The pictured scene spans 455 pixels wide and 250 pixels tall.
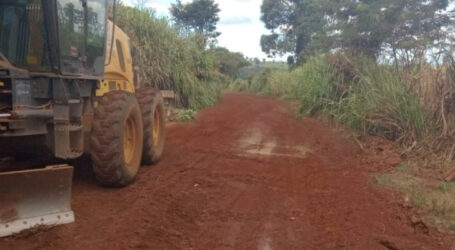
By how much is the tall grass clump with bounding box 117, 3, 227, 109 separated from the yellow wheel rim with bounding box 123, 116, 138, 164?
22.8 ft

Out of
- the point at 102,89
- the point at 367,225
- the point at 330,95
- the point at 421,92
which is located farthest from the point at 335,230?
the point at 330,95

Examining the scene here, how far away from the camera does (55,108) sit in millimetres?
4754

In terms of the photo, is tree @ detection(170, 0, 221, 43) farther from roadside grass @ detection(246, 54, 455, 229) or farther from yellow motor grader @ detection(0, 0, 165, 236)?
yellow motor grader @ detection(0, 0, 165, 236)

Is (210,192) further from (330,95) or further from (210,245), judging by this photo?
(330,95)

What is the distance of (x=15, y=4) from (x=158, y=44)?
32.7 feet

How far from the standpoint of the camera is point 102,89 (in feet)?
21.3

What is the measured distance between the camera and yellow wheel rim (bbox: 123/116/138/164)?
19.5 ft

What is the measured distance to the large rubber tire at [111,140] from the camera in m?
5.10


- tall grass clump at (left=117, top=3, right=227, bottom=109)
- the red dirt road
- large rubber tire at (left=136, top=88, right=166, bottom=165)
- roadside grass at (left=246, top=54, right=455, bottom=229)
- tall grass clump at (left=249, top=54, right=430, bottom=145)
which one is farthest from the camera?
tall grass clump at (left=117, top=3, right=227, bottom=109)

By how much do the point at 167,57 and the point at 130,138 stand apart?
901cm

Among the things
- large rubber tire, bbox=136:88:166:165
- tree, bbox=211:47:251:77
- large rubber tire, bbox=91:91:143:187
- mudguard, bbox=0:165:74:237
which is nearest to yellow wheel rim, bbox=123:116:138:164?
large rubber tire, bbox=91:91:143:187

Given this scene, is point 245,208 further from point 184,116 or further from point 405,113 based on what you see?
point 184,116

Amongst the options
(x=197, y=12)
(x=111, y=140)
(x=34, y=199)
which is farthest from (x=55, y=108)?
(x=197, y=12)

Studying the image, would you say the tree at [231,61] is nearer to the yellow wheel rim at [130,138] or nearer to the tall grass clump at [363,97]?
the tall grass clump at [363,97]
